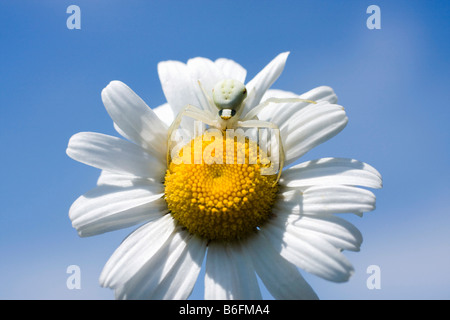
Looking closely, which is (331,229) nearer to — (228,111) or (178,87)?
(228,111)

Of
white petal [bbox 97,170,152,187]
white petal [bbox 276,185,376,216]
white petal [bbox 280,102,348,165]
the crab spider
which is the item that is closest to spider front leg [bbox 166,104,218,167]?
the crab spider

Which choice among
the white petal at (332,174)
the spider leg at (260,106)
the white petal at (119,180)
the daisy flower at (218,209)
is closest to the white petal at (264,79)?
the spider leg at (260,106)

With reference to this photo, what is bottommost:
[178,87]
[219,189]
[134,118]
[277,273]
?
[277,273]

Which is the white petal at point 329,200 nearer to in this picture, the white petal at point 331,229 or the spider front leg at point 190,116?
the white petal at point 331,229

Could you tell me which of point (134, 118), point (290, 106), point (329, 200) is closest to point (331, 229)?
point (329, 200)

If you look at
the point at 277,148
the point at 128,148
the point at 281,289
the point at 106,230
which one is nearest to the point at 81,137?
the point at 128,148
